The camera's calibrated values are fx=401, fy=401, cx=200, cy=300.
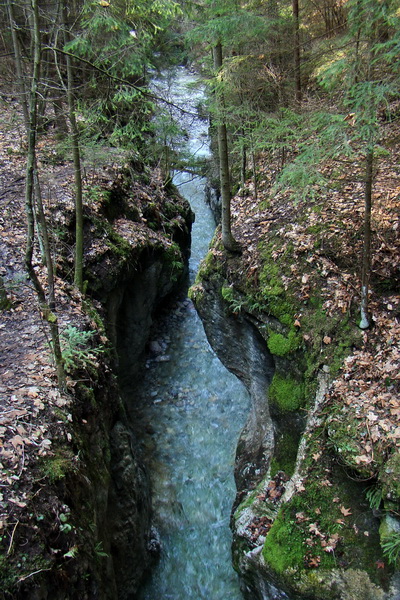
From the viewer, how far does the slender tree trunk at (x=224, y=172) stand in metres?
8.17

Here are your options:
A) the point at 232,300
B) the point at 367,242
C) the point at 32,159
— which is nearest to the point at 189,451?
the point at 232,300

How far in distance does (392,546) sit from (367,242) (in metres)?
4.25

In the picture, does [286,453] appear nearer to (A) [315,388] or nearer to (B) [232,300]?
(A) [315,388]

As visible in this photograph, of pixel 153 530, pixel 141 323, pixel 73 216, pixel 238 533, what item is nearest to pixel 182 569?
pixel 153 530

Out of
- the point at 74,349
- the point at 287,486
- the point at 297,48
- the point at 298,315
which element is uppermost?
the point at 297,48

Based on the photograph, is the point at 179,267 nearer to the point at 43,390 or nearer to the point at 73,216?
the point at 73,216

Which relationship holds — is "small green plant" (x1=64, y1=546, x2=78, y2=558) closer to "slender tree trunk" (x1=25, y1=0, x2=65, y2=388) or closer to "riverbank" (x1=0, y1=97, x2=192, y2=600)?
"riverbank" (x1=0, y1=97, x2=192, y2=600)

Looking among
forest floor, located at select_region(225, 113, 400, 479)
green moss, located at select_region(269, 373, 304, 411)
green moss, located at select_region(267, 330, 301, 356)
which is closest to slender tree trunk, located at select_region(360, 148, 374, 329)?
forest floor, located at select_region(225, 113, 400, 479)

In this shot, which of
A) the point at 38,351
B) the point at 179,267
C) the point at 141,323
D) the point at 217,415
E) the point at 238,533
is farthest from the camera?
the point at 179,267

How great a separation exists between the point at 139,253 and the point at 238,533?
292 inches

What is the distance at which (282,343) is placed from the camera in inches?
307

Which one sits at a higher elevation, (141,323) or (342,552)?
(141,323)

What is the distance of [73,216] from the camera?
1030 centimetres

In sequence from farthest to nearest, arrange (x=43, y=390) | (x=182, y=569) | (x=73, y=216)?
1. (x=73, y=216)
2. (x=182, y=569)
3. (x=43, y=390)
